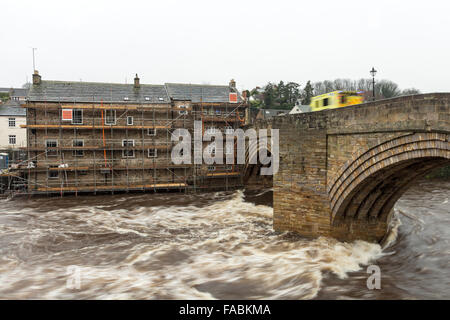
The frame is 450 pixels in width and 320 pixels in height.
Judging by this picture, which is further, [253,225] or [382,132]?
[253,225]

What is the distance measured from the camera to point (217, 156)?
1125 inches

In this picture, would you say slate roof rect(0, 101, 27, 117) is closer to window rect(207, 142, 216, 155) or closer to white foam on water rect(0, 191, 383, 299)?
window rect(207, 142, 216, 155)

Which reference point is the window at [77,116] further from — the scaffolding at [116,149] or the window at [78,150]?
the window at [78,150]

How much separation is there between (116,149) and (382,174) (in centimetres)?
2058

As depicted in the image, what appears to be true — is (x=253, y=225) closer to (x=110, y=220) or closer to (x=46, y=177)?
(x=110, y=220)

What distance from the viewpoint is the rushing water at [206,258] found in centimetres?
943

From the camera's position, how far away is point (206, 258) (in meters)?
12.0

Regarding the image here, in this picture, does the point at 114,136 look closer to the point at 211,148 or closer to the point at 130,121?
the point at 130,121

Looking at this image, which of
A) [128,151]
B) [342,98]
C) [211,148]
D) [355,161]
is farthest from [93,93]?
[355,161]

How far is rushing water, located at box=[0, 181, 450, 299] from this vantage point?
9.43 m

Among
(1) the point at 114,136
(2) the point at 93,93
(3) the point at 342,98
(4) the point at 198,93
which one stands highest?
(4) the point at 198,93

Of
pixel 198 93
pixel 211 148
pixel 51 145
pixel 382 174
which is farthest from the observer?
pixel 198 93
